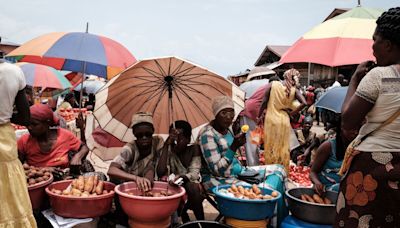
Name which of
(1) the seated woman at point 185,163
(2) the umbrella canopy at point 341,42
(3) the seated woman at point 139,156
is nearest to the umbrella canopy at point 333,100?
(2) the umbrella canopy at point 341,42

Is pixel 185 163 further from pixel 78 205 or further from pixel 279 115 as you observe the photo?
pixel 279 115

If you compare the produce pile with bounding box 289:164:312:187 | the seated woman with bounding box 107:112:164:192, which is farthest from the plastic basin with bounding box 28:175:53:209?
the produce pile with bounding box 289:164:312:187

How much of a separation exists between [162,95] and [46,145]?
1.35 metres

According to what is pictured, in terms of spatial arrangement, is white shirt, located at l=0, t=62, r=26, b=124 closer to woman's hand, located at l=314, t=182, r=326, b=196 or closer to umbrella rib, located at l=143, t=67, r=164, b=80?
umbrella rib, located at l=143, t=67, r=164, b=80

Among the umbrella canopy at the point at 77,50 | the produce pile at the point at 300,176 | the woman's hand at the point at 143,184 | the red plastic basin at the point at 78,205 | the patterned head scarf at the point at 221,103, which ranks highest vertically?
the umbrella canopy at the point at 77,50

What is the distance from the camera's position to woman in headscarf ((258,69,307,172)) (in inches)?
231

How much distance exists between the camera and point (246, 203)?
3152mm

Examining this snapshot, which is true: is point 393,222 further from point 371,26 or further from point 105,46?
point 105,46

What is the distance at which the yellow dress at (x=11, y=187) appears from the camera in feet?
8.48

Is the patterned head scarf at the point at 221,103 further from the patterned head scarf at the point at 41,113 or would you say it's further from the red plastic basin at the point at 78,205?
the patterned head scarf at the point at 41,113

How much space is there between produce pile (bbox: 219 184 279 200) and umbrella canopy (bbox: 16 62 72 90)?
536 cm

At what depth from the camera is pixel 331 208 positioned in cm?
310

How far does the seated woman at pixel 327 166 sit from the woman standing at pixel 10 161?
8.16 feet

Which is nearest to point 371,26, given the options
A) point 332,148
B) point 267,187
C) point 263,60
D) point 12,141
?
point 332,148
